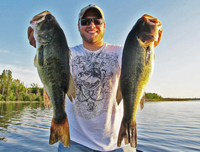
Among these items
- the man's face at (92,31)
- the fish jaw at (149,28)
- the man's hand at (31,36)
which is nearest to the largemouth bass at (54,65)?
the man's hand at (31,36)

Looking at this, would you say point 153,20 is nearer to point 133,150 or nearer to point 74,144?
point 133,150

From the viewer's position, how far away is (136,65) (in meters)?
2.87

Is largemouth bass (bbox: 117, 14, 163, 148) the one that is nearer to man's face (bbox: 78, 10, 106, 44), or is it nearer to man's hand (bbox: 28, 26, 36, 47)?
man's face (bbox: 78, 10, 106, 44)

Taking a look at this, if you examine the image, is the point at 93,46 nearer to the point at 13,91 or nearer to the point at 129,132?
the point at 129,132

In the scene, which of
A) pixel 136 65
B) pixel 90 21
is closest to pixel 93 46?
pixel 90 21

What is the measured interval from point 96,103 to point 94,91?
0.24 metres

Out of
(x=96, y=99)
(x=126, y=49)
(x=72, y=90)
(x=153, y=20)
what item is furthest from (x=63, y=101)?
(x=153, y=20)

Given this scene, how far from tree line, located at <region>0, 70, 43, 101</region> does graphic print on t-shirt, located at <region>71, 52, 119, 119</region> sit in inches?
3264

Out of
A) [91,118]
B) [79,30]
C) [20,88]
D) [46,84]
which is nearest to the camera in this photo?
[46,84]

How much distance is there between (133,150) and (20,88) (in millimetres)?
94121

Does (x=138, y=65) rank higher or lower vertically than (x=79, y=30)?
lower

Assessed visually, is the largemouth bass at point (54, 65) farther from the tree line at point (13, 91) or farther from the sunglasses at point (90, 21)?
the tree line at point (13, 91)

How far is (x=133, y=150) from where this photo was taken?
3.42 meters

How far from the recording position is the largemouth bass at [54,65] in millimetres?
2805
